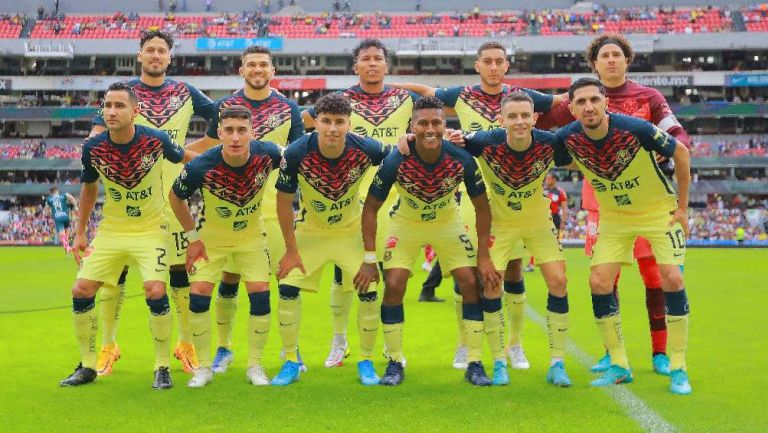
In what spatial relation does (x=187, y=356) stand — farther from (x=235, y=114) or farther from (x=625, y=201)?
(x=625, y=201)

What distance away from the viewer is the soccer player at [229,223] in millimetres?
6172

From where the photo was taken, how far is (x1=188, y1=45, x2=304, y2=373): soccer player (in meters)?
6.96

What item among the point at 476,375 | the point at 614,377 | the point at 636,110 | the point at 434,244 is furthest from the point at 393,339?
the point at 636,110

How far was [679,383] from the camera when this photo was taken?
571 cm

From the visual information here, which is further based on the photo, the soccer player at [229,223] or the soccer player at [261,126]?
the soccer player at [261,126]

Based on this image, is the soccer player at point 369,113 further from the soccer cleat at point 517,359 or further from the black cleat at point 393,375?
the soccer cleat at point 517,359

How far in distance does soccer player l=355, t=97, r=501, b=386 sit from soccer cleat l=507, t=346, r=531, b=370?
2.49ft

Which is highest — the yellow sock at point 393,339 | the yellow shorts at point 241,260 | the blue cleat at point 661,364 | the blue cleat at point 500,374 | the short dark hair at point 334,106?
the short dark hair at point 334,106

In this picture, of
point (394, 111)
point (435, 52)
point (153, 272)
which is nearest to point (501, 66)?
point (394, 111)

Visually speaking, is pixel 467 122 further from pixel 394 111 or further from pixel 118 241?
pixel 118 241

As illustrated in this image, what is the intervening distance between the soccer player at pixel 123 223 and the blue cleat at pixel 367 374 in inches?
62.9

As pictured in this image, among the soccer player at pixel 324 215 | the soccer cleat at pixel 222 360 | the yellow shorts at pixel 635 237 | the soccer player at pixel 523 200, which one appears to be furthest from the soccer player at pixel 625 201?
the soccer cleat at pixel 222 360

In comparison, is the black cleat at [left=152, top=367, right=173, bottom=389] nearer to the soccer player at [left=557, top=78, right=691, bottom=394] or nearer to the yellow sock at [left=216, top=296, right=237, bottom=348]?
the yellow sock at [left=216, top=296, right=237, bottom=348]

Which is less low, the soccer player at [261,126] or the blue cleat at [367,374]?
the soccer player at [261,126]
